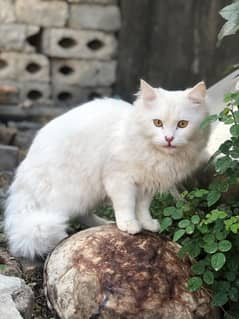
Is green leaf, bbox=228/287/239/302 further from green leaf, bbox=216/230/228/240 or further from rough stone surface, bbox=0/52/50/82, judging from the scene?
rough stone surface, bbox=0/52/50/82

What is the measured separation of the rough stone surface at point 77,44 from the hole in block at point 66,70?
0.41 ft

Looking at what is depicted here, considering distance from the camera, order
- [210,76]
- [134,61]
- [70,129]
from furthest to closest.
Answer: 1. [134,61]
2. [210,76]
3. [70,129]

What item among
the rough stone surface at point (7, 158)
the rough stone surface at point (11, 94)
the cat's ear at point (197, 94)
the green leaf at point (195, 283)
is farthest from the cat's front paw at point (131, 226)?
the rough stone surface at point (11, 94)

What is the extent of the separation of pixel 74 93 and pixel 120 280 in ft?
11.6

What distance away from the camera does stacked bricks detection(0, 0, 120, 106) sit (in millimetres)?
6086

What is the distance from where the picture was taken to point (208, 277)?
2936 mm

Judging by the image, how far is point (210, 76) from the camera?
5820 mm

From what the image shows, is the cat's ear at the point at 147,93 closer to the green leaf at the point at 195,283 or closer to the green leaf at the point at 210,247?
the green leaf at the point at 210,247

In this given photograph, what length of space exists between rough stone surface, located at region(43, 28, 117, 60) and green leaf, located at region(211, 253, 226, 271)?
143 inches

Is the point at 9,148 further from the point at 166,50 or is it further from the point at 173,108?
the point at 173,108

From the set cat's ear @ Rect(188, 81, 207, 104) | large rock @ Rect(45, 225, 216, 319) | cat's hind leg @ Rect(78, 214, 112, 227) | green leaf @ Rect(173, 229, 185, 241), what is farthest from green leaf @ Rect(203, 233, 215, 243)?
cat's hind leg @ Rect(78, 214, 112, 227)

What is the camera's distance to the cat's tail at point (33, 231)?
325cm

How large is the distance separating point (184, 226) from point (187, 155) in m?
0.35

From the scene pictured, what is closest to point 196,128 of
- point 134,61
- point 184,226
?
point 184,226
